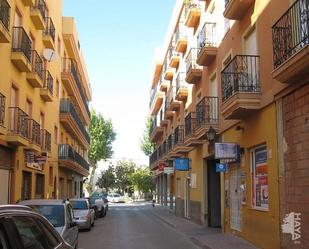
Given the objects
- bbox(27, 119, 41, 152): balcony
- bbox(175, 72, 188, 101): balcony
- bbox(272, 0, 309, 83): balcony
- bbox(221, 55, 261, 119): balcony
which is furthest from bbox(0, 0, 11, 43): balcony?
bbox(175, 72, 188, 101): balcony

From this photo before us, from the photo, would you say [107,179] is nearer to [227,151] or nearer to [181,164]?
[181,164]

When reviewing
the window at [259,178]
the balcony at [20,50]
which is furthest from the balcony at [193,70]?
the window at [259,178]

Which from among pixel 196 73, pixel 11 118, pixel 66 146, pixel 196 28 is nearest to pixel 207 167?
pixel 196 73

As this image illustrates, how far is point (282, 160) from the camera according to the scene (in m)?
13.3

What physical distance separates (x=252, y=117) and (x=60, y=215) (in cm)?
719

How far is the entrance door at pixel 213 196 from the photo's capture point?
2380cm

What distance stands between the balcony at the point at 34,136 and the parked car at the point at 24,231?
18027mm

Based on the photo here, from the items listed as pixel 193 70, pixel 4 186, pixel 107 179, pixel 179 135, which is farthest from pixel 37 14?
pixel 107 179

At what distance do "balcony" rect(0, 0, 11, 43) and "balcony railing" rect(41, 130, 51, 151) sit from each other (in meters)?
9.91

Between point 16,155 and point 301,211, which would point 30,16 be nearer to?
point 16,155

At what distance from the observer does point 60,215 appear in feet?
37.9

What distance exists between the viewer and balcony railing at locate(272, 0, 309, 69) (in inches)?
436

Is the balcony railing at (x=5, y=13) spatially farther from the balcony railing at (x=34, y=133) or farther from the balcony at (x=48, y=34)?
the balcony at (x=48, y=34)

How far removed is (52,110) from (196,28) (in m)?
11.7
